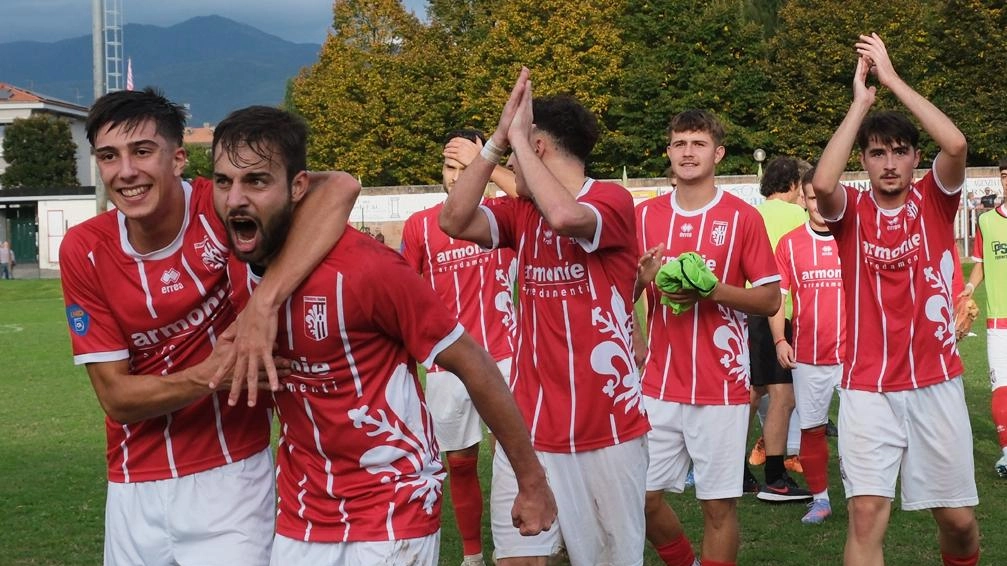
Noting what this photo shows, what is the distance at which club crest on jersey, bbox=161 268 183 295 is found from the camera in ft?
13.6

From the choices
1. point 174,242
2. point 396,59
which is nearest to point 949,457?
point 174,242

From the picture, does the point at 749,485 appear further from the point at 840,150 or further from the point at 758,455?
the point at 840,150

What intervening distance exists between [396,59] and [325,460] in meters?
56.3

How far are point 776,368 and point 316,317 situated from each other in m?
6.25

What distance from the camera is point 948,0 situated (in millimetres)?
50625

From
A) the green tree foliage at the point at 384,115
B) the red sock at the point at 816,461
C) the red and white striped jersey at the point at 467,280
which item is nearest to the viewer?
the red and white striped jersey at the point at 467,280

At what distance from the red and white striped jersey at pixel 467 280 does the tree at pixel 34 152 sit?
8155 cm

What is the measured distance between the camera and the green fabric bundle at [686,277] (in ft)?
19.6

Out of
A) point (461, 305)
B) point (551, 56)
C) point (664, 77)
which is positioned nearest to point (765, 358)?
point (461, 305)

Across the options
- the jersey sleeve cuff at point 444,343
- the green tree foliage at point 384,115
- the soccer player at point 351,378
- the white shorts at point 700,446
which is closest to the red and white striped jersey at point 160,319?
the soccer player at point 351,378

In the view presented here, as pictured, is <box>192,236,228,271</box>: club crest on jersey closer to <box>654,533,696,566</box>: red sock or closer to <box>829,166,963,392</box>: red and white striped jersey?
<box>829,166,963,392</box>: red and white striped jersey

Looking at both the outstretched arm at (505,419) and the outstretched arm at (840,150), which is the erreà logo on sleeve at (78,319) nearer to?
the outstretched arm at (505,419)

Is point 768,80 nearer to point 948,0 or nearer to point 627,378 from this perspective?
point 948,0

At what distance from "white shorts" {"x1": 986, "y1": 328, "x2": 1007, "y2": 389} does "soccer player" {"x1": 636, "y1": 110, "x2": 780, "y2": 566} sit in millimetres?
3725
